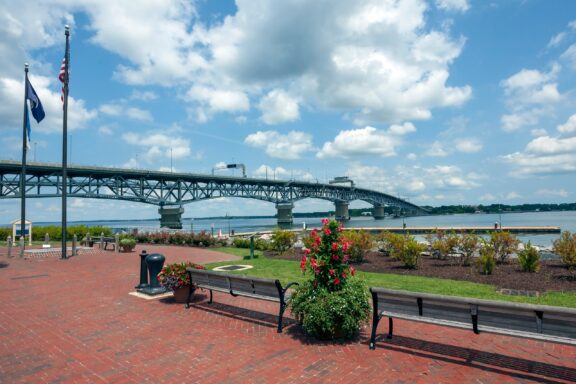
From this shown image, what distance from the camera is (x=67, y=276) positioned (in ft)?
39.8

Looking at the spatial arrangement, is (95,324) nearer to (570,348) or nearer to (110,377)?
(110,377)

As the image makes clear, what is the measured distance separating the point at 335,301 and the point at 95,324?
4.47 metres

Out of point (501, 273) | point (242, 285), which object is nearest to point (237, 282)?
point (242, 285)

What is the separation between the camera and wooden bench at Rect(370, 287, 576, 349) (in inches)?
169

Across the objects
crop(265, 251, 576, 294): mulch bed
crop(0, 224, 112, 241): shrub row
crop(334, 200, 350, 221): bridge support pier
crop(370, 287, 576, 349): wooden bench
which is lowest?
crop(265, 251, 576, 294): mulch bed

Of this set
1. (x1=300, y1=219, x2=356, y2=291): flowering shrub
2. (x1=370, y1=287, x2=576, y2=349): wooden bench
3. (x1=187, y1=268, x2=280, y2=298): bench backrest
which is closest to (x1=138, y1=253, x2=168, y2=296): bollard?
(x1=187, y1=268, x2=280, y2=298): bench backrest

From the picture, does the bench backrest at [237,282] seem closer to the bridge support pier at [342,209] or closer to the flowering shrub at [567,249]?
the flowering shrub at [567,249]

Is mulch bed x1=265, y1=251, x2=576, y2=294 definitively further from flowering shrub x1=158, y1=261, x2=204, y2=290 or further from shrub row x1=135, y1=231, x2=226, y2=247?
shrub row x1=135, y1=231, x2=226, y2=247

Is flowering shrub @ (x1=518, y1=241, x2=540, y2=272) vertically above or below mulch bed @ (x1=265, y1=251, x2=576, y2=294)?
above

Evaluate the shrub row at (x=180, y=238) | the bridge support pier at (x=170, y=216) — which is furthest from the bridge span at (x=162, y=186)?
the shrub row at (x=180, y=238)

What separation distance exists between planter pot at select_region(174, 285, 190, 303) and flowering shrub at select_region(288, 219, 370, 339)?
317cm

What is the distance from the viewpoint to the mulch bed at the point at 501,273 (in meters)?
9.49

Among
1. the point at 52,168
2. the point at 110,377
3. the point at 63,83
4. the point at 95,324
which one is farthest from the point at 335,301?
the point at 52,168

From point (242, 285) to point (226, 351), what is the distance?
1.72 metres
